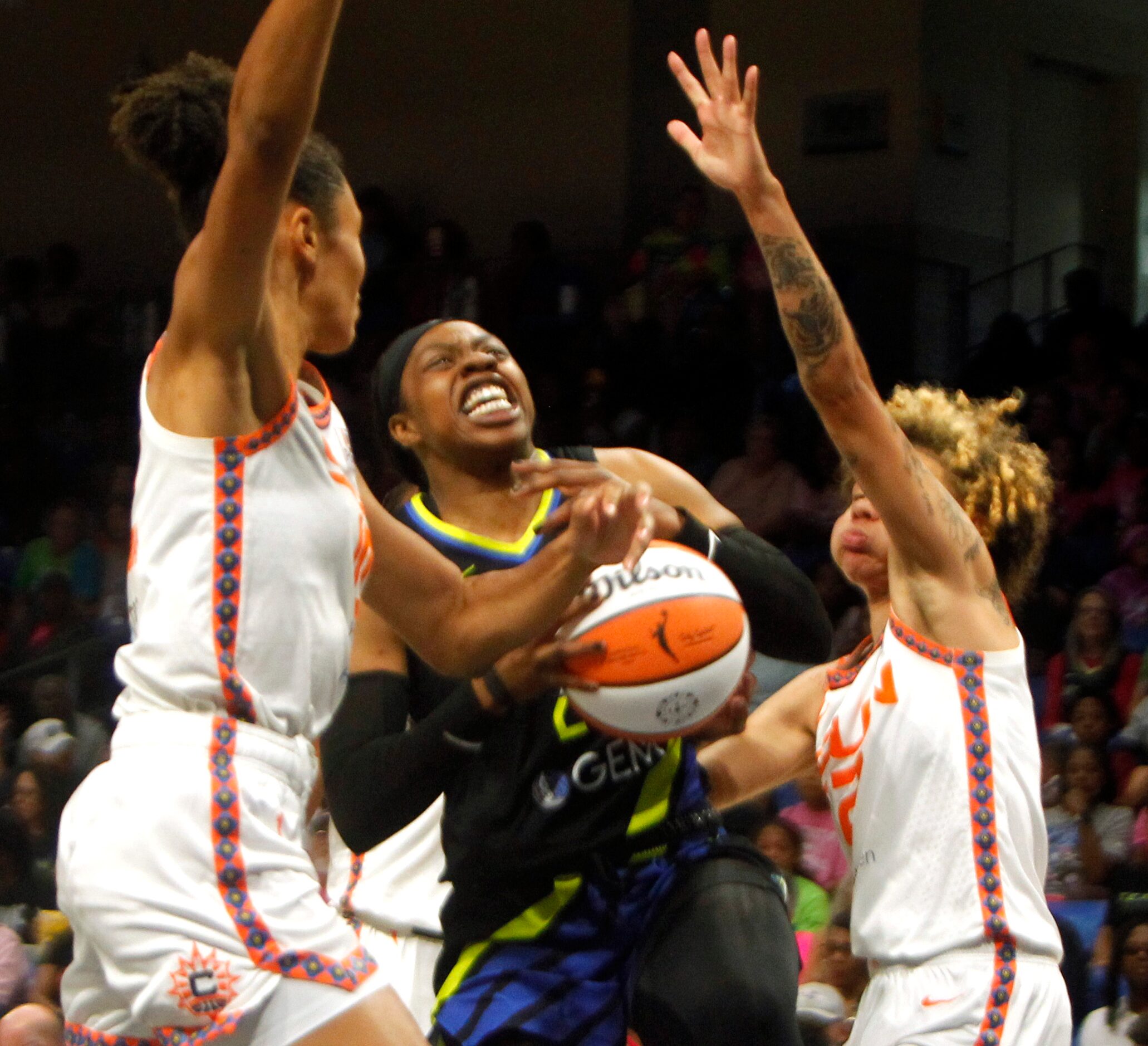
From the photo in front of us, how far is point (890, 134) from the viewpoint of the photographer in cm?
991

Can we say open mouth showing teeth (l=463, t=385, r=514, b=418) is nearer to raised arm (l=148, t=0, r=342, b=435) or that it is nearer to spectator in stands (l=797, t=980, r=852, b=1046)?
raised arm (l=148, t=0, r=342, b=435)

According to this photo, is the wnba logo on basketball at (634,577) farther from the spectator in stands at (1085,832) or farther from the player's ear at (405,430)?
the spectator in stands at (1085,832)

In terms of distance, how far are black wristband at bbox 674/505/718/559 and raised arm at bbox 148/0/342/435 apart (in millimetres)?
1217

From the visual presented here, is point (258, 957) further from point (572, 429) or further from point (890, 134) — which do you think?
point (890, 134)

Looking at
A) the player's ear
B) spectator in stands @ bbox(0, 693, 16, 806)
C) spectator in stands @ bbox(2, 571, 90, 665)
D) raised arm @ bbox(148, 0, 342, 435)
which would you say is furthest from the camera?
spectator in stands @ bbox(2, 571, 90, 665)

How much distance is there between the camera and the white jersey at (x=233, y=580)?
2416 mm

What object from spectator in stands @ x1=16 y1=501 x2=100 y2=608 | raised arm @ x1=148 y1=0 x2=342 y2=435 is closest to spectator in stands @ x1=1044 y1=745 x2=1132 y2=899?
raised arm @ x1=148 y1=0 x2=342 y2=435

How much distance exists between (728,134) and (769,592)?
917 mm

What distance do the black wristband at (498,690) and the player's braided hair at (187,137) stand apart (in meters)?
0.82

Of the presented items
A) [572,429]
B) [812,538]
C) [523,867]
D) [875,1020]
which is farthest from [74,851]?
[572,429]

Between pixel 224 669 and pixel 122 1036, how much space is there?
498 mm

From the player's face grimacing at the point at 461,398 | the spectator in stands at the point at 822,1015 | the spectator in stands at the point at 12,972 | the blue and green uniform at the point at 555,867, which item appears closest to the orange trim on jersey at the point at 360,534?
the blue and green uniform at the point at 555,867

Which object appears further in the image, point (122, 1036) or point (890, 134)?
point (890, 134)

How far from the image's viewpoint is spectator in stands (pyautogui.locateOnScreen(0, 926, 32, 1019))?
5805 millimetres
